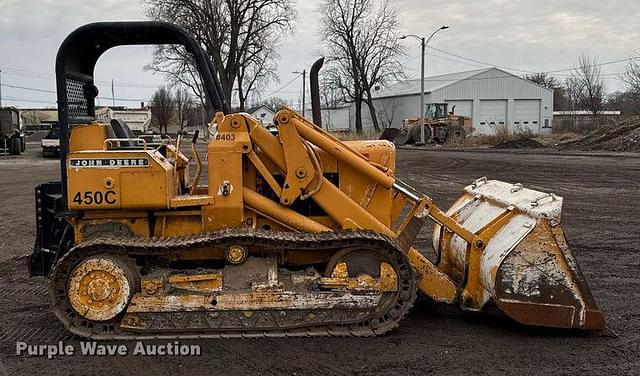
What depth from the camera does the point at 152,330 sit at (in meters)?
5.17

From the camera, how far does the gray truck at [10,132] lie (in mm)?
35000

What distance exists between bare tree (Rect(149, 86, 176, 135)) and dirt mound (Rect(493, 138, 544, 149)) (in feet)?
140

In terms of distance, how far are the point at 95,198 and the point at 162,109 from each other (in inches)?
2801

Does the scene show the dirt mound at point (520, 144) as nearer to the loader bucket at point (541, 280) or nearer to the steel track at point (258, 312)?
the loader bucket at point (541, 280)

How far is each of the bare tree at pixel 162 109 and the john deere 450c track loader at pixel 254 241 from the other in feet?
217

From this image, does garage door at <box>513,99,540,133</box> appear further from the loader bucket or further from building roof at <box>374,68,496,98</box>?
the loader bucket

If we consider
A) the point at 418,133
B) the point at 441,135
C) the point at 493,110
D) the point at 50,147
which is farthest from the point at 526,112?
the point at 50,147

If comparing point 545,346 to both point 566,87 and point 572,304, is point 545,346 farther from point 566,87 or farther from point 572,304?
point 566,87

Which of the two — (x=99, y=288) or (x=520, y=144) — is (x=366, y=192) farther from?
(x=520, y=144)

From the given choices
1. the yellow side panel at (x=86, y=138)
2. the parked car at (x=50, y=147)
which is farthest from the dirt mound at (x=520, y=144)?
the yellow side panel at (x=86, y=138)

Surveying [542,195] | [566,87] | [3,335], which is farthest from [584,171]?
[566,87]

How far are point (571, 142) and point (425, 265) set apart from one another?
105ft

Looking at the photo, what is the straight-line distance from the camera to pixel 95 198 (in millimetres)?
5344

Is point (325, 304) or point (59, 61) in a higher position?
point (59, 61)
